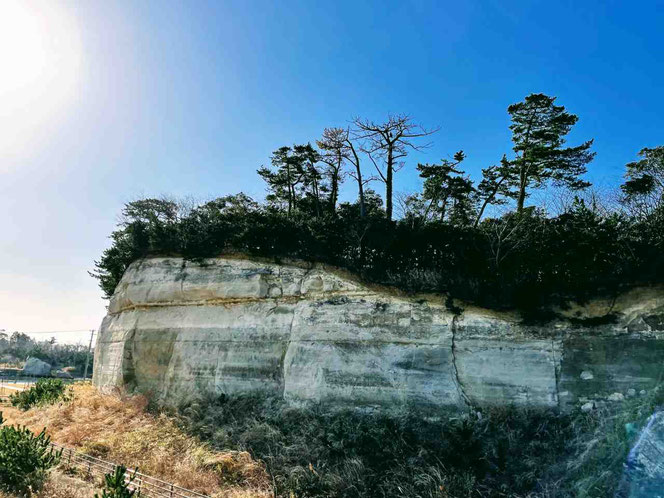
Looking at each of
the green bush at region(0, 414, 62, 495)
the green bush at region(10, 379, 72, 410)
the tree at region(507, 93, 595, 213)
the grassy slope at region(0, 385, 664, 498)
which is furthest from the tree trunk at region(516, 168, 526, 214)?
the green bush at region(10, 379, 72, 410)

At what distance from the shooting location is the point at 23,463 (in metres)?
11.6

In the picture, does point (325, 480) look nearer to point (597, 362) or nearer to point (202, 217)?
point (597, 362)

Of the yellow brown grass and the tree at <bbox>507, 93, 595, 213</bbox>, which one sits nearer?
the yellow brown grass

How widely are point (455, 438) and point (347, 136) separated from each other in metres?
15.7

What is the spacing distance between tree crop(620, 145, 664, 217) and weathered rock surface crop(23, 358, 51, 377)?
2370 inches

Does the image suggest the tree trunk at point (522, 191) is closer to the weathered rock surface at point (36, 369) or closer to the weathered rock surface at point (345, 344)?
the weathered rock surface at point (345, 344)

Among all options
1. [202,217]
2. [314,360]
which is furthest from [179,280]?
[314,360]

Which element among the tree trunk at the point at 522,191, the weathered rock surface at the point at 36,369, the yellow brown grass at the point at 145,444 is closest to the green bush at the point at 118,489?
the yellow brown grass at the point at 145,444

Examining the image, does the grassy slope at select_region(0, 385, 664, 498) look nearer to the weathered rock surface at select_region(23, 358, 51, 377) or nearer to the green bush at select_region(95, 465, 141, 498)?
the green bush at select_region(95, 465, 141, 498)

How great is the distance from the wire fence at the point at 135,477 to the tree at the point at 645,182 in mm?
15232

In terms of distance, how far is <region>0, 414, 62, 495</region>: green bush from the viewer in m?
11.3

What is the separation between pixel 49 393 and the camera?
2052cm

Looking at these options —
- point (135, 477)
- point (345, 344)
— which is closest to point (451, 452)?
point (345, 344)

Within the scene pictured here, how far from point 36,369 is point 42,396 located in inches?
1574
